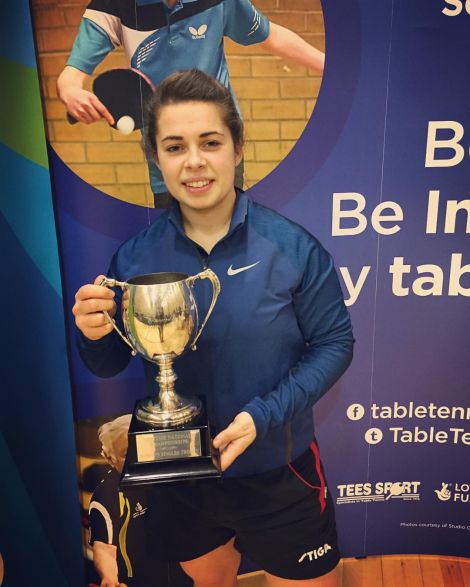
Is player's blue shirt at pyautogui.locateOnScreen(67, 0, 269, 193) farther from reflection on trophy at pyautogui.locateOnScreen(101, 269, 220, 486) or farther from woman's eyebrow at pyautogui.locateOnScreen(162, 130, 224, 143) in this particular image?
reflection on trophy at pyautogui.locateOnScreen(101, 269, 220, 486)

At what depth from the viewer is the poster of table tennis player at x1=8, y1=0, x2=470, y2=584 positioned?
1.57m

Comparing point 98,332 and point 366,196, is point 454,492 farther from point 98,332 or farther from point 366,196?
point 98,332

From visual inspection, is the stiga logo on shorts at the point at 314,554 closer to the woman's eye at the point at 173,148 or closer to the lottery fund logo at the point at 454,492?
the lottery fund logo at the point at 454,492

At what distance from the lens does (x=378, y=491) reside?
2.01 m

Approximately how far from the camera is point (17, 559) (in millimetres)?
1943

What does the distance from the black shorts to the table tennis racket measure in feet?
3.76

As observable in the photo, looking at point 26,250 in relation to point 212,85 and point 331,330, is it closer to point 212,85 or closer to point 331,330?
point 212,85

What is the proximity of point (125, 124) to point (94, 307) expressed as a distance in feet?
1.96

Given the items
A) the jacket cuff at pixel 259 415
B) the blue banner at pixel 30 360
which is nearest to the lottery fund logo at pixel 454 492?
the jacket cuff at pixel 259 415

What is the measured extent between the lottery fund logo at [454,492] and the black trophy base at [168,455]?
114cm

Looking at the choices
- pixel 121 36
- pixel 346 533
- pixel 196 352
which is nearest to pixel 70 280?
pixel 196 352

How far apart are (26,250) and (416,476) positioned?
167 centimetres

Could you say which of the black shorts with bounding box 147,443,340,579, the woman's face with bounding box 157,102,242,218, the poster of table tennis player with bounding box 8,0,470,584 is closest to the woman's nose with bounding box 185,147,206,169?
the woman's face with bounding box 157,102,242,218

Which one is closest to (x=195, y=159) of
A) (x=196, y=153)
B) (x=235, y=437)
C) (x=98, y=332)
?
(x=196, y=153)
